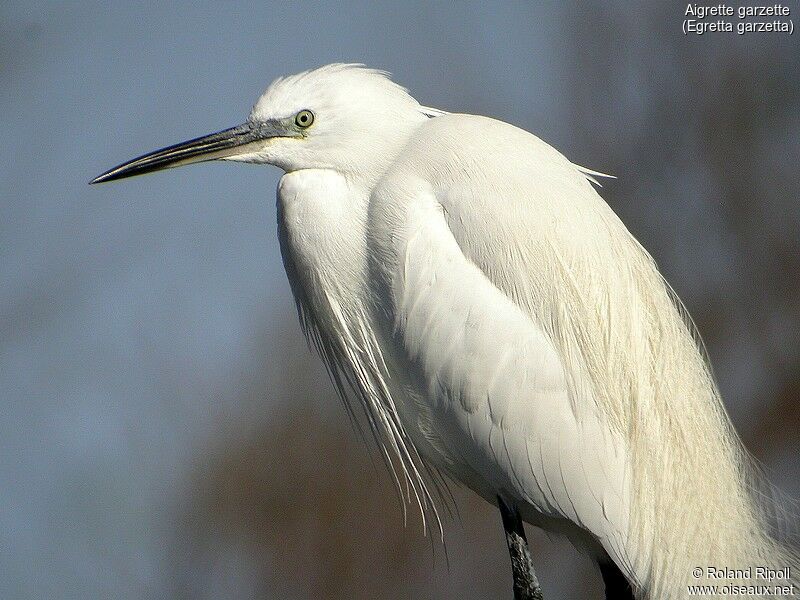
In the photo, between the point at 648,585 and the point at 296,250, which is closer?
the point at 648,585

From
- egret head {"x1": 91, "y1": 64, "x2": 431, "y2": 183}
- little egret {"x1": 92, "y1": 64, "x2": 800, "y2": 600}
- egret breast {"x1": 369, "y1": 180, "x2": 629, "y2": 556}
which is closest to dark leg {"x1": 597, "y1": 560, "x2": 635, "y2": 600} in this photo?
little egret {"x1": 92, "y1": 64, "x2": 800, "y2": 600}

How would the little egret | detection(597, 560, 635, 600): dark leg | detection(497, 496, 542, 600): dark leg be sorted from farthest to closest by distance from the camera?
detection(597, 560, 635, 600): dark leg, detection(497, 496, 542, 600): dark leg, the little egret

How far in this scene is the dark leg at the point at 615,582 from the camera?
9.04 feet

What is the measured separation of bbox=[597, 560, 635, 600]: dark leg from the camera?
276 cm

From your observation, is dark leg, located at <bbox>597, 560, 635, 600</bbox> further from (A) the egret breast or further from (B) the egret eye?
(B) the egret eye

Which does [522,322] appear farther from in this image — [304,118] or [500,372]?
[304,118]

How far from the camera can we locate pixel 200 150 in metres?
2.81

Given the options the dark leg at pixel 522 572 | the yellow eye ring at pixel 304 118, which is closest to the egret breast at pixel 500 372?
the dark leg at pixel 522 572

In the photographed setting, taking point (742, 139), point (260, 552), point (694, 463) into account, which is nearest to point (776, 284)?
point (742, 139)

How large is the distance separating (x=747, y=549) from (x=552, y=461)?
23.2 inches

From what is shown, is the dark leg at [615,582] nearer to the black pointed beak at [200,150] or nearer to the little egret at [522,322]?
the little egret at [522,322]

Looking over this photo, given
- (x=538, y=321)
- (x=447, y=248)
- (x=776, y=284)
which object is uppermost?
(x=447, y=248)

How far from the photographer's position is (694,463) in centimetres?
257

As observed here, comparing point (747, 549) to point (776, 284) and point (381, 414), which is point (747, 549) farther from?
point (776, 284)
